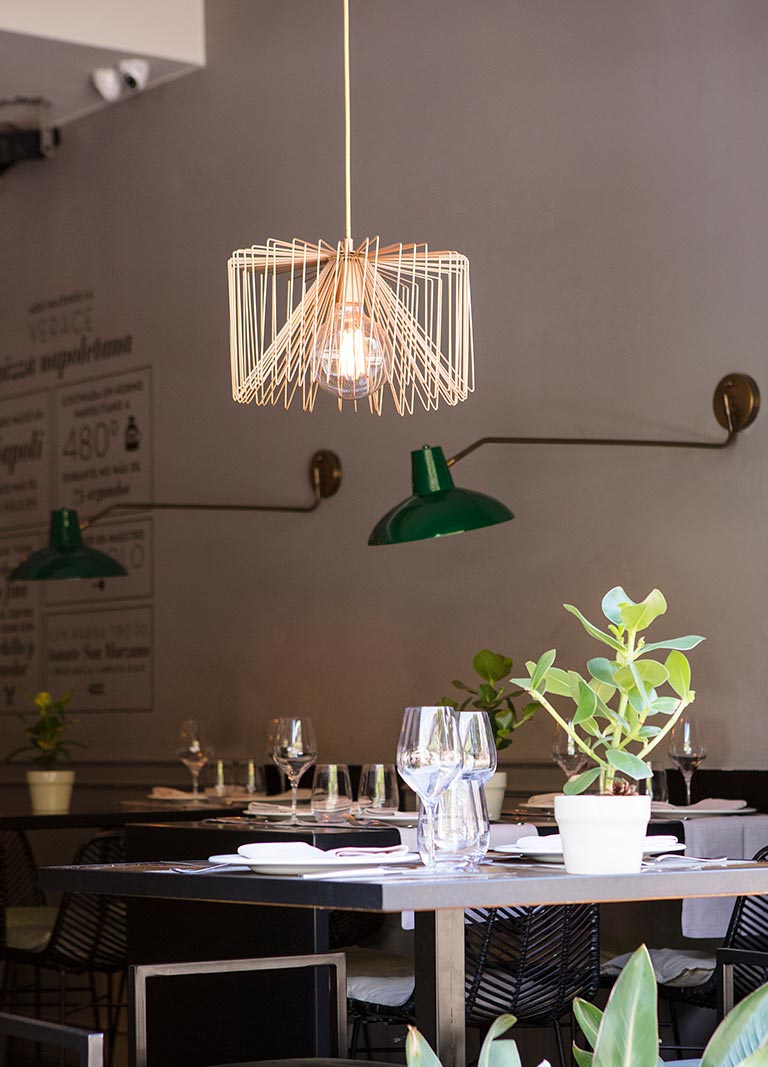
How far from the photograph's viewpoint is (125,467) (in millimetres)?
6848

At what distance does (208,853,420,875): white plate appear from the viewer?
76.5 inches

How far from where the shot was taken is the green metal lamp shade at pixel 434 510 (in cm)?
407

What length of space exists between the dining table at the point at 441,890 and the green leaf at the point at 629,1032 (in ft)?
0.56

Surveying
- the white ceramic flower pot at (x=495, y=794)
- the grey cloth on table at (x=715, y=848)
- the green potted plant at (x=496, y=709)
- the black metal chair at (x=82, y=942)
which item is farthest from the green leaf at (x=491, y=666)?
the black metal chair at (x=82, y=942)

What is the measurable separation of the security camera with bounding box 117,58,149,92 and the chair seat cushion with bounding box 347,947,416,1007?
14.3 ft

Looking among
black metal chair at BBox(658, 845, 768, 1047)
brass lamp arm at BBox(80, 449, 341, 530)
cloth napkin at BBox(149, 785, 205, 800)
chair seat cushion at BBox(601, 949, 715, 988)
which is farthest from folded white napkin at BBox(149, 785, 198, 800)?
black metal chair at BBox(658, 845, 768, 1047)

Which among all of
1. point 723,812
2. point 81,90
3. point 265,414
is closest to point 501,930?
point 723,812

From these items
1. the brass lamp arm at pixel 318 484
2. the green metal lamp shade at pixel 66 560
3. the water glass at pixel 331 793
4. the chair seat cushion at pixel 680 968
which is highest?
the brass lamp arm at pixel 318 484

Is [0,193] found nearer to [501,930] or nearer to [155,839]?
[155,839]

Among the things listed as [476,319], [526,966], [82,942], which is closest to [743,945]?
[526,966]

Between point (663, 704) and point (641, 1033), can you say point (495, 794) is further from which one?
point (641, 1033)

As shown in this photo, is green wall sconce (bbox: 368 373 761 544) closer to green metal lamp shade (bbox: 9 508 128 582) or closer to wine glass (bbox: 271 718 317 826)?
wine glass (bbox: 271 718 317 826)

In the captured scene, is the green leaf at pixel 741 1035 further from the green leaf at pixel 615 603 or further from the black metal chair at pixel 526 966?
the black metal chair at pixel 526 966

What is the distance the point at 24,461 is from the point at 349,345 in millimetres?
4249
